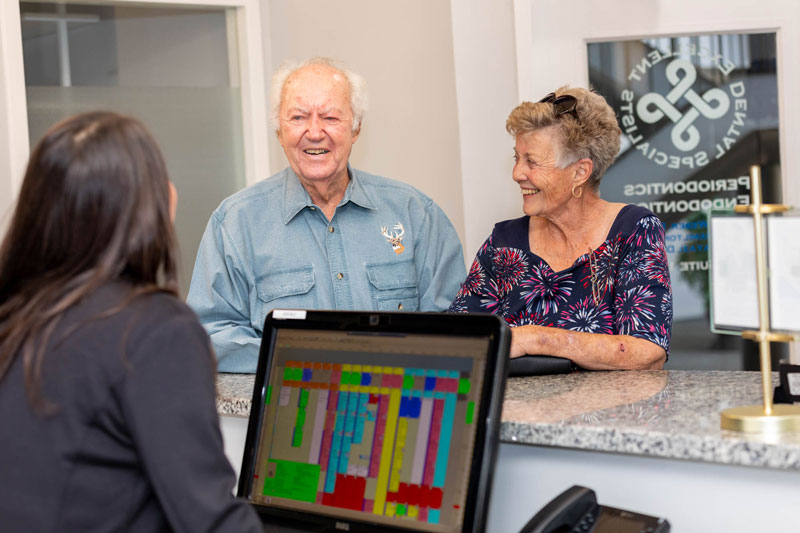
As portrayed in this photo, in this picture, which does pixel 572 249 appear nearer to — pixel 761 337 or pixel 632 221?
pixel 632 221

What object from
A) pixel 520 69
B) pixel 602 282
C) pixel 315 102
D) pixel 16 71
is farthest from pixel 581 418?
pixel 16 71

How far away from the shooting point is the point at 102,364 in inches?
37.8

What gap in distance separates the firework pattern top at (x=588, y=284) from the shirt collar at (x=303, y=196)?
13.6 inches

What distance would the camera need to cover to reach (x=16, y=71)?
314cm

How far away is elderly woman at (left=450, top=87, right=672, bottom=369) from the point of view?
2041 mm

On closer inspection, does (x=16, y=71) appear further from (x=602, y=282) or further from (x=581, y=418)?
(x=581, y=418)

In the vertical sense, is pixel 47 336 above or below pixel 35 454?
above

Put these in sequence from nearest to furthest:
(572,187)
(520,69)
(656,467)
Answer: (656,467) → (572,187) → (520,69)

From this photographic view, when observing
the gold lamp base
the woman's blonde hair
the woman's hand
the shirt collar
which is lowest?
the gold lamp base

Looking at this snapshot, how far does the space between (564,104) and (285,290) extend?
82cm

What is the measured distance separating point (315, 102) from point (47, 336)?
59.2 inches

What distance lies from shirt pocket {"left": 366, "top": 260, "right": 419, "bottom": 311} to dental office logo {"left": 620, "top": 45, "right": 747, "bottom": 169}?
125cm

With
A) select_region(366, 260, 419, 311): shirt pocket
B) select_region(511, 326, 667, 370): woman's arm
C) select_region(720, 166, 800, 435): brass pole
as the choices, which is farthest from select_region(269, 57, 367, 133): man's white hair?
select_region(720, 166, 800, 435): brass pole

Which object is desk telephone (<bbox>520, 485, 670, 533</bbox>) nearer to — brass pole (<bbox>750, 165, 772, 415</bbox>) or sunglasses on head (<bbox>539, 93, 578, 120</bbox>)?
brass pole (<bbox>750, 165, 772, 415</bbox>)
